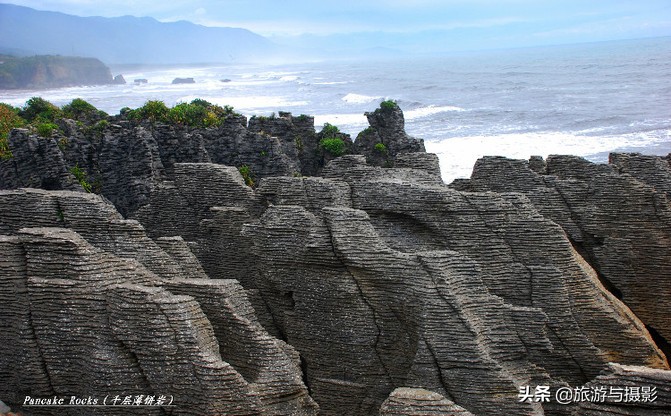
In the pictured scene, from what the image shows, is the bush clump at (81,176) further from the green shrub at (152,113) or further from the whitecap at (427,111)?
the whitecap at (427,111)

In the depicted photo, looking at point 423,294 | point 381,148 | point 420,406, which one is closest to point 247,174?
point 381,148

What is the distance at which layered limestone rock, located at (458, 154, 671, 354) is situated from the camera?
696 inches

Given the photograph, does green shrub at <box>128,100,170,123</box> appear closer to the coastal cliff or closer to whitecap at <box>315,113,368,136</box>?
whitecap at <box>315,113,368,136</box>

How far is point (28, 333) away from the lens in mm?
12914

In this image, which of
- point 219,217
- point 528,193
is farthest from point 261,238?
point 528,193

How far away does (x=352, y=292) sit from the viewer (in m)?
14.5

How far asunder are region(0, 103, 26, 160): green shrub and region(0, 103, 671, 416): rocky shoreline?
8.63 meters

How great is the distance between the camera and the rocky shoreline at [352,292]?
1237 centimetres

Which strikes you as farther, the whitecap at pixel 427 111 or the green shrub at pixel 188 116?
the whitecap at pixel 427 111

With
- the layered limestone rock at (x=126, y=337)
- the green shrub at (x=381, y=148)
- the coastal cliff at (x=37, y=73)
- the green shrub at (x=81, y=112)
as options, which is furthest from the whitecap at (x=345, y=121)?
the coastal cliff at (x=37, y=73)

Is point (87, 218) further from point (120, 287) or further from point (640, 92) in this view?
point (640, 92)

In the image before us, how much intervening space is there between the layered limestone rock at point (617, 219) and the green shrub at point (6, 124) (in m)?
17.0

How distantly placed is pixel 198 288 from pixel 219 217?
3862mm

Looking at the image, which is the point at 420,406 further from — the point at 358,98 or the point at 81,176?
the point at 358,98
